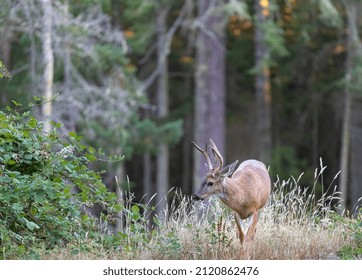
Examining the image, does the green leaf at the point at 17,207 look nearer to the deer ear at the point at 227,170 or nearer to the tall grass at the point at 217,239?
the tall grass at the point at 217,239

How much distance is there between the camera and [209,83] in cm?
2864

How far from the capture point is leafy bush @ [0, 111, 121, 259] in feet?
29.7

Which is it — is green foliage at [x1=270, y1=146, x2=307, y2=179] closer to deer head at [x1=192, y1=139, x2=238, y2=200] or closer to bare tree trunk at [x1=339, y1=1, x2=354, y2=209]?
bare tree trunk at [x1=339, y1=1, x2=354, y2=209]

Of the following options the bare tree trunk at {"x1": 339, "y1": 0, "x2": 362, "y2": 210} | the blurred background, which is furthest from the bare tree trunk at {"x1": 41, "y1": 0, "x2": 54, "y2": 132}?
the bare tree trunk at {"x1": 339, "y1": 0, "x2": 362, "y2": 210}

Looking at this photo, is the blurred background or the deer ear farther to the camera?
the blurred background

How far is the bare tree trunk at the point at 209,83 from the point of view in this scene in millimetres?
28281

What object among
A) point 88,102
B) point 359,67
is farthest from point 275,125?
point 88,102

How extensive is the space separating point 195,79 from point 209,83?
1270 millimetres

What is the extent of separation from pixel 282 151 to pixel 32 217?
25148 millimetres

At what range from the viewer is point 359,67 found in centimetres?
2805

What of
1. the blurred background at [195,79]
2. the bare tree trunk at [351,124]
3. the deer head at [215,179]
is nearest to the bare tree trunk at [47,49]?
the blurred background at [195,79]

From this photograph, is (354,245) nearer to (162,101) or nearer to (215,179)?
(215,179)

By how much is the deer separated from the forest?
6.26 metres

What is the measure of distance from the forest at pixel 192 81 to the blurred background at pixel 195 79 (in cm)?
5
